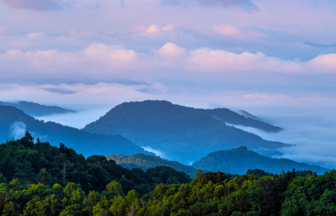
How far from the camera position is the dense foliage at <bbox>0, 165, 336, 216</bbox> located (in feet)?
181

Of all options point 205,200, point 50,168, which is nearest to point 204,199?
point 205,200

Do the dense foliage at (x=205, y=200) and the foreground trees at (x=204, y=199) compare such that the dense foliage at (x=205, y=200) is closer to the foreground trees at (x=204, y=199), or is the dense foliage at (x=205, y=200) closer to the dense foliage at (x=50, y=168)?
the foreground trees at (x=204, y=199)

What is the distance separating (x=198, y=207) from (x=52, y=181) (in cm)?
4067

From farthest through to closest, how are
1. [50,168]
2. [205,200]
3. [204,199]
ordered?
[50,168]
[204,199]
[205,200]

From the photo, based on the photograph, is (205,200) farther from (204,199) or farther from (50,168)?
(50,168)

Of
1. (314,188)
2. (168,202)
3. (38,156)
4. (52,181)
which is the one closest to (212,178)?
(168,202)

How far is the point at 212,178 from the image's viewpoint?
69625 mm

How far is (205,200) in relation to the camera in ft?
198

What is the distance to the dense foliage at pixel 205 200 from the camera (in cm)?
5505

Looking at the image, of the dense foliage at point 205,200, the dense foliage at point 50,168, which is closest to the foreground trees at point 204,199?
the dense foliage at point 205,200

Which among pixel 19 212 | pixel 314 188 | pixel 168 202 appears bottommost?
pixel 19 212

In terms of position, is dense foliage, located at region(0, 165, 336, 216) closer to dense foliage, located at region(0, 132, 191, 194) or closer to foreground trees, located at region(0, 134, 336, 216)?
foreground trees, located at region(0, 134, 336, 216)

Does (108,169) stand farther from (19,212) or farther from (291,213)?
(291,213)

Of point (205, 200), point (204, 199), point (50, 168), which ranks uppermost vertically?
point (50, 168)
